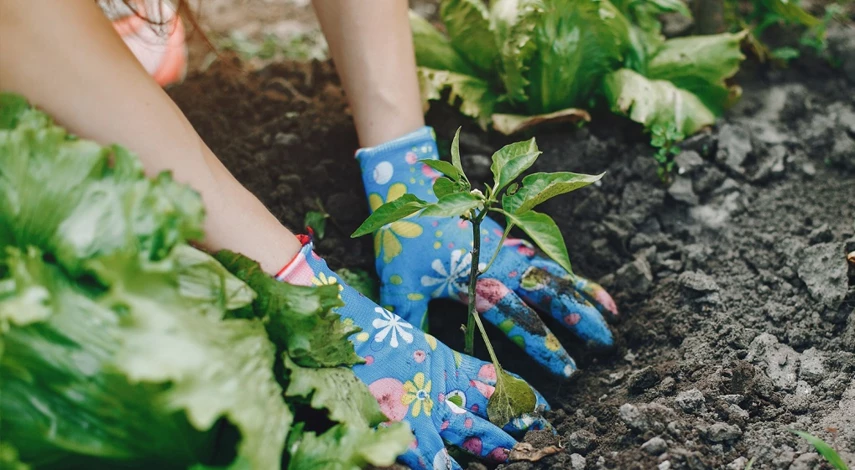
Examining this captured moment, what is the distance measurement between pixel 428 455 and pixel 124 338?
699 millimetres

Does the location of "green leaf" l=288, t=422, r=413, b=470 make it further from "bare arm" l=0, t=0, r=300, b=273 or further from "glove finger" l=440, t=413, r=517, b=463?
"bare arm" l=0, t=0, r=300, b=273

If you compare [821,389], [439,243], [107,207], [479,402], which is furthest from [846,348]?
[107,207]

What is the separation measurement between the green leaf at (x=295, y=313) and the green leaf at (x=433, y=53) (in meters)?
1.13

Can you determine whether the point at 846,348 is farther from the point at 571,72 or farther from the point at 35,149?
the point at 35,149

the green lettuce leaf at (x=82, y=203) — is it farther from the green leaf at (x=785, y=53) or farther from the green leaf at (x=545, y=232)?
the green leaf at (x=785, y=53)

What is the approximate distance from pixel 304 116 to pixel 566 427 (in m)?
1.27

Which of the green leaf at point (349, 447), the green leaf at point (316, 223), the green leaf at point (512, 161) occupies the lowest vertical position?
the green leaf at point (316, 223)

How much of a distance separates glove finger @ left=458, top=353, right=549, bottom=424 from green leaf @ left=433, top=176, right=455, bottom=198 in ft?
1.49

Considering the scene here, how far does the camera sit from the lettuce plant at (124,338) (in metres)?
0.98

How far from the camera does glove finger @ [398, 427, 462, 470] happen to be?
138 centimetres

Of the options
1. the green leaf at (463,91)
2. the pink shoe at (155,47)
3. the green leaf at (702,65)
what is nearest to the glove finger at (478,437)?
the green leaf at (463,91)

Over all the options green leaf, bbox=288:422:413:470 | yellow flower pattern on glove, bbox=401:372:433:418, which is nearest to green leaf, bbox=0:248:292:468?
green leaf, bbox=288:422:413:470

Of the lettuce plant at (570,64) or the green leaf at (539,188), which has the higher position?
the green leaf at (539,188)

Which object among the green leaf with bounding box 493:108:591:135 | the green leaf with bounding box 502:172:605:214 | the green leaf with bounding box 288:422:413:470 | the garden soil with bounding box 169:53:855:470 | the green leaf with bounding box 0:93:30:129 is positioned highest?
the green leaf with bounding box 0:93:30:129
